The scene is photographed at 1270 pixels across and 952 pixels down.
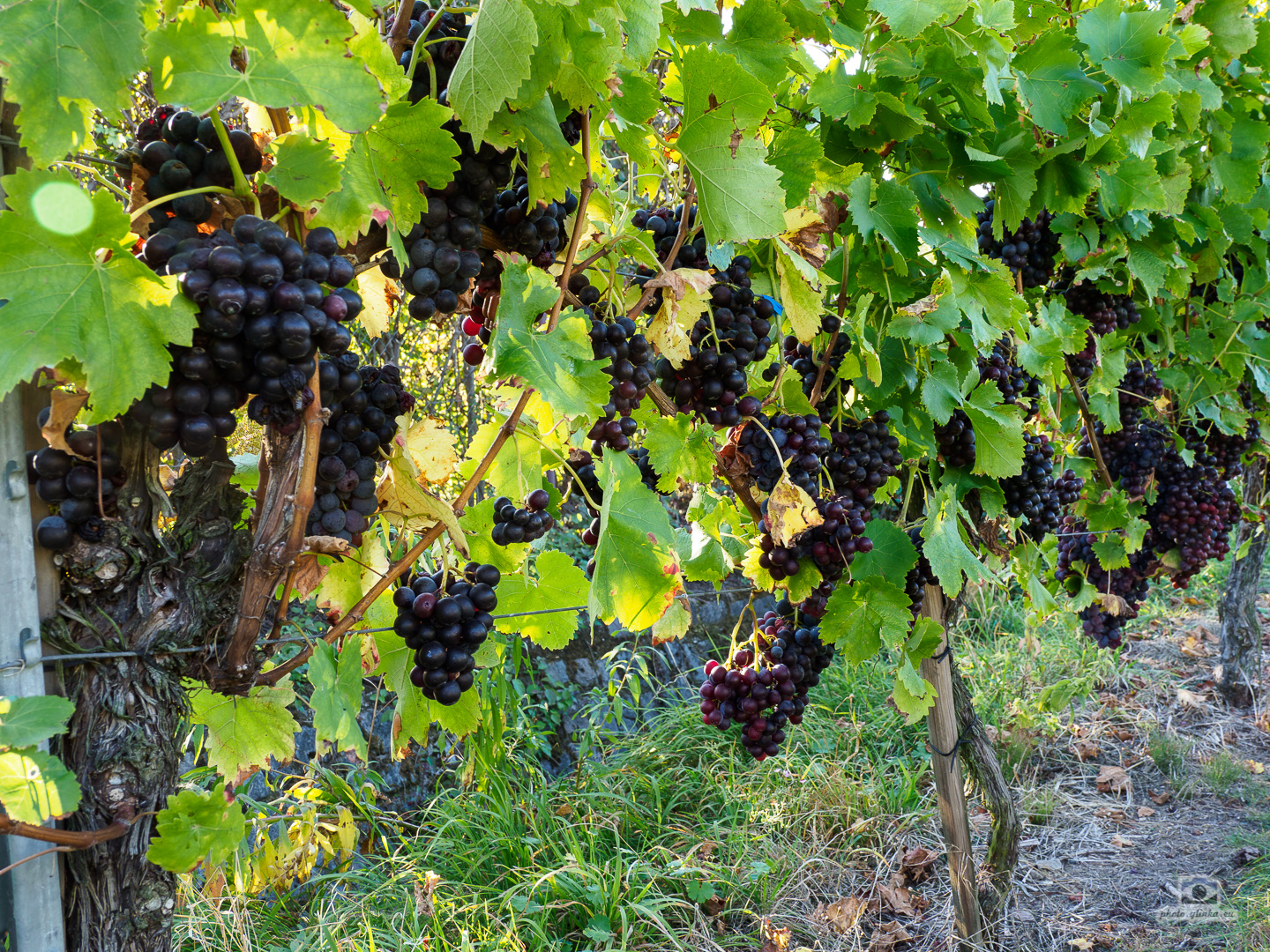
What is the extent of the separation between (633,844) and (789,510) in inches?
99.7

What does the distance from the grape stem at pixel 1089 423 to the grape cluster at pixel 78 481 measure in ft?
7.49

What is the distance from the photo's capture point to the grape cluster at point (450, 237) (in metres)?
0.88

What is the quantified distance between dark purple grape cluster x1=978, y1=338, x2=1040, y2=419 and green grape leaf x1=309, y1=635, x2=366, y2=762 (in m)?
1.34

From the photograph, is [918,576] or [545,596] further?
[918,576]

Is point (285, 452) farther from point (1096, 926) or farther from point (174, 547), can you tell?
→ point (1096, 926)

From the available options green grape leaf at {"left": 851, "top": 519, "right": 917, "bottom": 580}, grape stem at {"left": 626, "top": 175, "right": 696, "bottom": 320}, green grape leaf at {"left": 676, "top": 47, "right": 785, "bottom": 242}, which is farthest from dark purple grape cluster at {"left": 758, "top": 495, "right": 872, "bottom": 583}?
green grape leaf at {"left": 676, "top": 47, "right": 785, "bottom": 242}

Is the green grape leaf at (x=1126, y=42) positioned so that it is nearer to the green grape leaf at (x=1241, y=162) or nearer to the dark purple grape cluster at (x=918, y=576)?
the green grape leaf at (x=1241, y=162)

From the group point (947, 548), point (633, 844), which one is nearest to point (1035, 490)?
point (947, 548)

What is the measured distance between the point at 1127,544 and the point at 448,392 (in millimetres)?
3244

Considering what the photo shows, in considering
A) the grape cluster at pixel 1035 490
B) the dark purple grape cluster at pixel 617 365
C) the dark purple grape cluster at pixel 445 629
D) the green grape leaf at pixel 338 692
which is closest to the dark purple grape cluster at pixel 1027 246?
the grape cluster at pixel 1035 490

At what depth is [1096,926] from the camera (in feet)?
9.98

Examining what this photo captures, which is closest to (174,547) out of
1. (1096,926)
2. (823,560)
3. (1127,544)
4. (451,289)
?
(451,289)

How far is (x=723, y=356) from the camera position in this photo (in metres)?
1.28

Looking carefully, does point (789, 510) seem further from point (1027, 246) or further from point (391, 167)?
point (1027, 246)
